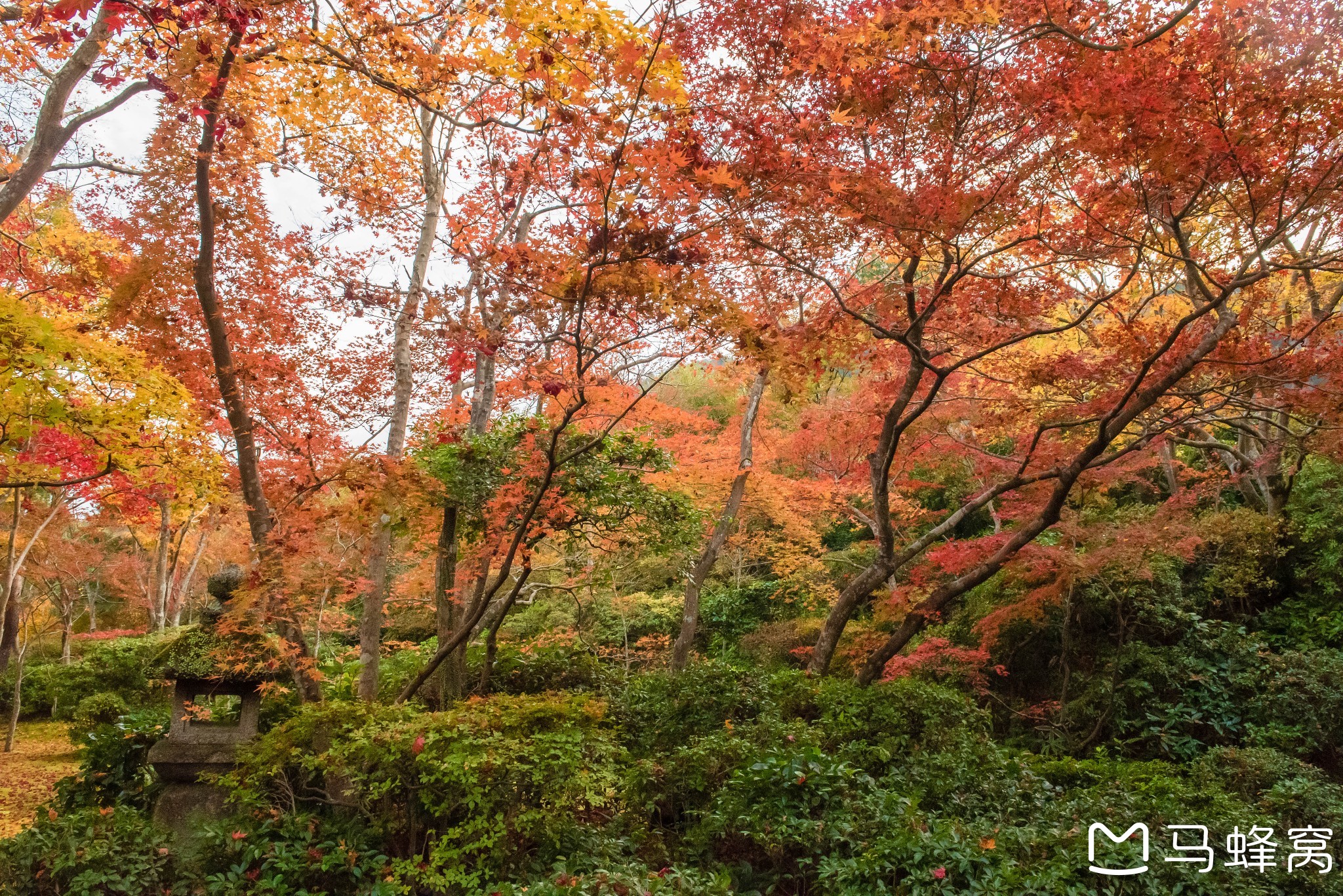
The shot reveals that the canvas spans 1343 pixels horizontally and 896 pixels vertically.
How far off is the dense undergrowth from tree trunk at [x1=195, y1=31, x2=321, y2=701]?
69 centimetres

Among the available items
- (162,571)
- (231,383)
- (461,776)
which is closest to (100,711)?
(231,383)

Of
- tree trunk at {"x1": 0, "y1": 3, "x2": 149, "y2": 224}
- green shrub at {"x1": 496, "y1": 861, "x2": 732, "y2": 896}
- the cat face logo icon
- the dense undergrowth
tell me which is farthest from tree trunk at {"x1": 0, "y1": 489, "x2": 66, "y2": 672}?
the cat face logo icon

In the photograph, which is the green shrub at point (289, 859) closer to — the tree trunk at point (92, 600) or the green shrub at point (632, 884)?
the green shrub at point (632, 884)

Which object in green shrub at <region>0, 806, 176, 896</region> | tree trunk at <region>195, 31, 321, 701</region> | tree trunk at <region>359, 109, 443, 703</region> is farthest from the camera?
tree trunk at <region>359, 109, 443, 703</region>

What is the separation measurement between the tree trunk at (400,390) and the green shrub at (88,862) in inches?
89.9

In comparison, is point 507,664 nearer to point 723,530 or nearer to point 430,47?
point 723,530

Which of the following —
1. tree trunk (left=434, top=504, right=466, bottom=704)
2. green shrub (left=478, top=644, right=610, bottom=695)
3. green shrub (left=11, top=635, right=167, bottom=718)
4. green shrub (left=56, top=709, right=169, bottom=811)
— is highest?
tree trunk (left=434, top=504, right=466, bottom=704)

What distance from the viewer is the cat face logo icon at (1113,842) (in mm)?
2773

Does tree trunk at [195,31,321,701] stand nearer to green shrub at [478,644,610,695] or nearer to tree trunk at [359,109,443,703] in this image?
tree trunk at [359,109,443,703]

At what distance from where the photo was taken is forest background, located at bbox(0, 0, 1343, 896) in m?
3.59

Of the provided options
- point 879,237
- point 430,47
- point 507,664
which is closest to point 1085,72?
point 879,237

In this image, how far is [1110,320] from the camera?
7.38 meters

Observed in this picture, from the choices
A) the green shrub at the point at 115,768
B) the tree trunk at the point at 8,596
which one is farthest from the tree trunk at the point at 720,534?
the tree trunk at the point at 8,596

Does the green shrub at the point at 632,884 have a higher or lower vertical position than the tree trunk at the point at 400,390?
lower
